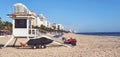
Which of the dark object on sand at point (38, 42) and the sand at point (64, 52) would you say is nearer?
the sand at point (64, 52)

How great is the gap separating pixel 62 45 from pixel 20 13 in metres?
4.97

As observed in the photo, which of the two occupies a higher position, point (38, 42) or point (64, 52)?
point (38, 42)

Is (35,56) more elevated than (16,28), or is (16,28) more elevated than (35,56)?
(16,28)

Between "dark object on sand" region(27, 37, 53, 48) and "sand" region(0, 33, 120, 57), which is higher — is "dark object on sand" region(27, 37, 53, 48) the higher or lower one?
the higher one

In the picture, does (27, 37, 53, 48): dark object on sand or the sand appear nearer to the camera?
the sand

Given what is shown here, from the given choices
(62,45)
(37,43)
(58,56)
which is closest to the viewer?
(58,56)

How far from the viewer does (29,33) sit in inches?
975

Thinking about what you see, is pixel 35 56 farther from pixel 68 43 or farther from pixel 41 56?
pixel 68 43

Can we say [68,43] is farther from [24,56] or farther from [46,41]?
[24,56]

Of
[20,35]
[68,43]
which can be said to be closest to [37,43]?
[20,35]

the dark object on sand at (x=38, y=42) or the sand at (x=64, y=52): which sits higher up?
the dark object on sand at (x=38, y=42)

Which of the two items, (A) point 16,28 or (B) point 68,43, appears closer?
(A) point 16,28

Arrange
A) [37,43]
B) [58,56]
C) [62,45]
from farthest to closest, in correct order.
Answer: [62,45]
[37,43]
[58,56]

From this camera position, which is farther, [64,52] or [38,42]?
[38,42]
